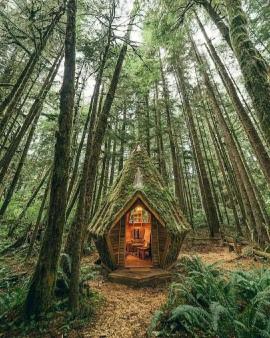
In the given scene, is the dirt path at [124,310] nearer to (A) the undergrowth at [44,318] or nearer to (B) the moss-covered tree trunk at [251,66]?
(A) the undergrowth at [44,318]

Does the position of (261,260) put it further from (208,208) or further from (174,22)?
(174,22)

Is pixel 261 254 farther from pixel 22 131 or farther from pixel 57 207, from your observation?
pixel 22 131

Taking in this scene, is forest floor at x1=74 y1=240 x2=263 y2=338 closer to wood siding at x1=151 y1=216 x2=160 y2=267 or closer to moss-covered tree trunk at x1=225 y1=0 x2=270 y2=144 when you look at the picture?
wood siding at x1=151 y1=216 x2=160 y2=267

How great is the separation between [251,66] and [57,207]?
418cm

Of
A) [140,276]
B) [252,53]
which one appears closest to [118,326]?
[140,276]

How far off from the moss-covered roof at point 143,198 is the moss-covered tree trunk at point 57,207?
326 centimetres

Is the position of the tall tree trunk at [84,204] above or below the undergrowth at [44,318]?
above

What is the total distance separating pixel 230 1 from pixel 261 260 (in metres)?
7.87

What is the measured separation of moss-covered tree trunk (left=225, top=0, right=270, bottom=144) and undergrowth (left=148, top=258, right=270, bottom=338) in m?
2.74

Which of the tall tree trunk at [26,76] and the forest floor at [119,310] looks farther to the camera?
the tall tree trunk at [26,76]

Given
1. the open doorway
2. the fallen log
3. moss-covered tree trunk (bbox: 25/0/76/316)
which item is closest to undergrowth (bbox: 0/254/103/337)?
moss-covered tree trunk (bbox: 25/0/76/316)

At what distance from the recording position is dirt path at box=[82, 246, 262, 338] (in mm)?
3992

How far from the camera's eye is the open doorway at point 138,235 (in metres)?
10.3

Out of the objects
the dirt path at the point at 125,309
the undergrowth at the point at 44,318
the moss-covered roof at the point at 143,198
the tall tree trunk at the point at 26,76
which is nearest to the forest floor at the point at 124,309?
the dirt path at the point at 125,309
